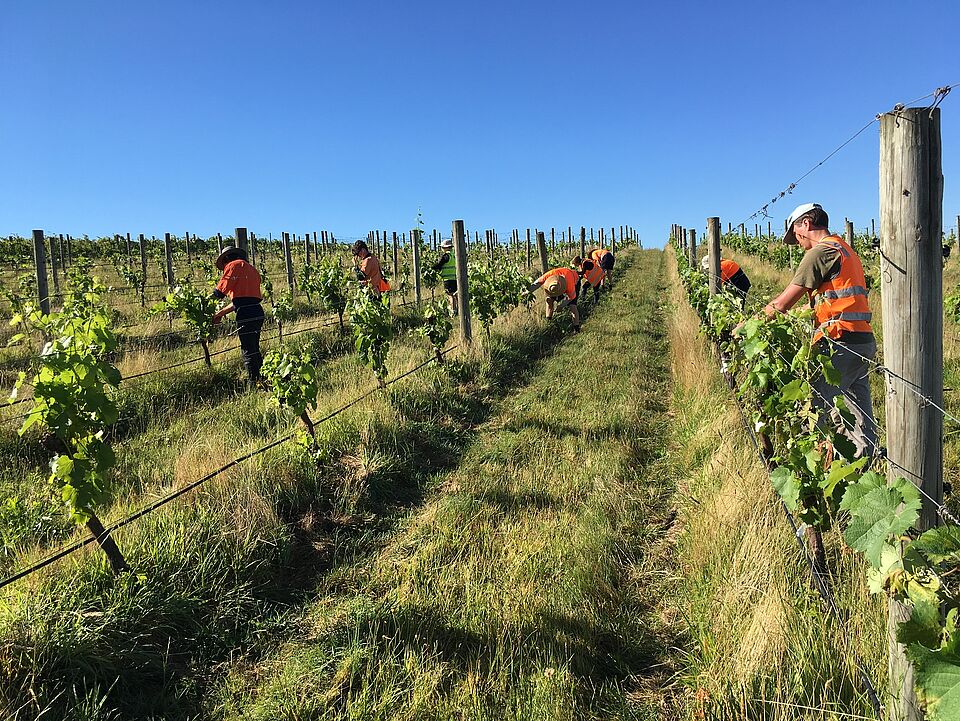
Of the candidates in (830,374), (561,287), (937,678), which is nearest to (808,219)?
(830,374)

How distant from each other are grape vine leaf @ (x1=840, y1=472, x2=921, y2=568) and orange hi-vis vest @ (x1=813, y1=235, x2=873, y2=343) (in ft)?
7.44

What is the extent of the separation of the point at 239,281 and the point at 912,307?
22.8 feet

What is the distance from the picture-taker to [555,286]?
33.7ft

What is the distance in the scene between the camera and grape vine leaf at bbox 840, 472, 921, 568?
155 cm

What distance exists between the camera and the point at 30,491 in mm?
4215

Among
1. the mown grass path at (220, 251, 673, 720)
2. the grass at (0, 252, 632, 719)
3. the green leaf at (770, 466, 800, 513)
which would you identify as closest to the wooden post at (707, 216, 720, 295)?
the mown grass path at (220, 251, 673, 720)

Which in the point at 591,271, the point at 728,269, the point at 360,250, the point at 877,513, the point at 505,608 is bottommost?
the point at 505,608

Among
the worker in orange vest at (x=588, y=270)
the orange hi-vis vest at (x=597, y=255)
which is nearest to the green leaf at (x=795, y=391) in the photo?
the worker in orange vest at (x=588, y=270)

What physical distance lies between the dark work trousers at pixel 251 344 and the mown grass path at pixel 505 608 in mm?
3840

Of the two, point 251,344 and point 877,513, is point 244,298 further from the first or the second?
point 877,513

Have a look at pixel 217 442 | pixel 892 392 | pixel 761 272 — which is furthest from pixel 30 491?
pixel 761 272

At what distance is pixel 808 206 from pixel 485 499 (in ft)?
9.11

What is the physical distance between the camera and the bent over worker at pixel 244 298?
728 cm

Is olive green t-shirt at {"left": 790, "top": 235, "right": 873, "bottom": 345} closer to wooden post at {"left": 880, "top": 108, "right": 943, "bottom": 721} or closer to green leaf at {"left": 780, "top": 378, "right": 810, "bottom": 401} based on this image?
green leaf at {"left": 780, "top": 378, "right": 810, "bottom": 401}
